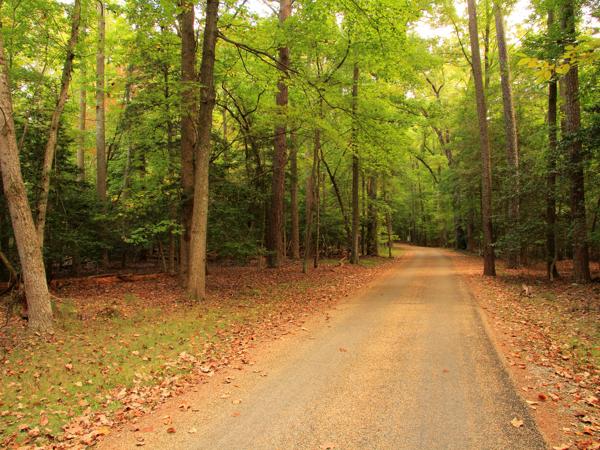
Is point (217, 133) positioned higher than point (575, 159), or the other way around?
point (217, 133)

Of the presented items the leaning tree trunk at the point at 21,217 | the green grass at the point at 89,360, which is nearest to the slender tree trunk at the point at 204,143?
the green grass at the point at 89,360

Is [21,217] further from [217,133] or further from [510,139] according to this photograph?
[510,139]

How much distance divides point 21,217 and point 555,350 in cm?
965

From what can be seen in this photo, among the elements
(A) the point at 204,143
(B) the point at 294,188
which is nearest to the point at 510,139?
(B) the point at 294,188

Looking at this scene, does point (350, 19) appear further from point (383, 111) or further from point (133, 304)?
point (133, 304)

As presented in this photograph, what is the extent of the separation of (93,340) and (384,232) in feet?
97.4

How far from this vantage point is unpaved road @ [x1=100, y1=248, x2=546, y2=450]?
13.1ft

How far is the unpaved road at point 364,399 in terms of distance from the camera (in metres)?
3.98

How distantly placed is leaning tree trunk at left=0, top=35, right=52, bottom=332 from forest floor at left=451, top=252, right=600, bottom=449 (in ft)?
26.9

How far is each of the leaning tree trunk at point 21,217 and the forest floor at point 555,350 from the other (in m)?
8.21

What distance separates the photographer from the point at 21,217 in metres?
7.21

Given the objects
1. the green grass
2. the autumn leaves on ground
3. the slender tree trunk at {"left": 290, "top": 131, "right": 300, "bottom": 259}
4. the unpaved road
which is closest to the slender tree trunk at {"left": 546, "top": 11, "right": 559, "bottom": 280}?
the autumn leaves on ground

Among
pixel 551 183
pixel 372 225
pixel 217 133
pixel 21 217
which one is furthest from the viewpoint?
pixel 372 225

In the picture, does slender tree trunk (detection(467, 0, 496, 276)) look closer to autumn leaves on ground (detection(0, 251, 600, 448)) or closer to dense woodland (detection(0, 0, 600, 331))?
dense woodland (detection(0, 0, 600, 331))
